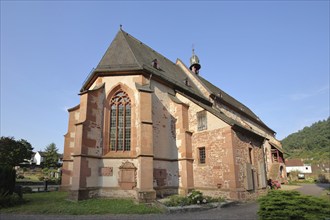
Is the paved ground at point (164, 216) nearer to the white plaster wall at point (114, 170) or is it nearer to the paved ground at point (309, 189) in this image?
the white plaster wall at point (114, 170)

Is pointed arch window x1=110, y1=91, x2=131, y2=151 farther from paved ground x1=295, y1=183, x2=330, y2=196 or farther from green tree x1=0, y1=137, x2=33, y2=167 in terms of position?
green tree x1=0, y1=137, x2=33, y2=167

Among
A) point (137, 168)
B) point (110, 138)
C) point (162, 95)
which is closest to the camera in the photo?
point (137, 168)

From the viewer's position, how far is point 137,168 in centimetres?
1459

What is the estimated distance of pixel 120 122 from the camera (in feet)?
52.3

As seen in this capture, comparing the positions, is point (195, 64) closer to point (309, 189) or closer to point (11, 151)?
point (309, 189)

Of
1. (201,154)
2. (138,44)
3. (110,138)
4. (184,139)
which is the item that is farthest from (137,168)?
(138,44)

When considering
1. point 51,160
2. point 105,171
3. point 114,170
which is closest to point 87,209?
point 105,171

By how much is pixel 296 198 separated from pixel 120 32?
61.9ft

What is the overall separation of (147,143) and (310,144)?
134113 millimetres

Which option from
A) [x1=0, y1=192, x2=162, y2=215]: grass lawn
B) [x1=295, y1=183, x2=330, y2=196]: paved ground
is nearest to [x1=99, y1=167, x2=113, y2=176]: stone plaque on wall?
[x1=0, y1=192, x2=162, y2=215]: grass lawn

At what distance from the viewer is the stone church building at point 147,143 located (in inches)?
561

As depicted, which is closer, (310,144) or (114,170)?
(114,170)

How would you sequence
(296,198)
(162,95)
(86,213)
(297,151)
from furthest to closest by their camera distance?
1. (297,151)
2. (162,95)
3. (86,213)
4. (296,198)

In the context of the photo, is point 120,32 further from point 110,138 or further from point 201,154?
point 201,154
